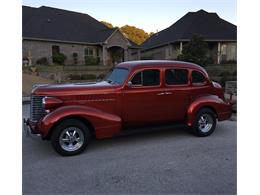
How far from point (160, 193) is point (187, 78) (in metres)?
3.65

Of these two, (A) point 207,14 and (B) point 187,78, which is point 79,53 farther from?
(B) point 187,78

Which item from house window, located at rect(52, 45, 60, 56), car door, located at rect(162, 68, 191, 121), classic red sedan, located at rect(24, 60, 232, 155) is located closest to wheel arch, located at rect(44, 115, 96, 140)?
classic red sedan, located at rect(24, 60, 232, 155)

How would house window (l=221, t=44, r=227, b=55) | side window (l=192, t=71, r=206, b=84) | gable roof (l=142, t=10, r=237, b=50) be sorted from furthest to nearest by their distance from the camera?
1. house window (l=221, t=44, r=227, b=55)
2. gable roof (l=142, t=10, r=237, b=50)
3. side window (l=192, t=71, r=206, b=84)

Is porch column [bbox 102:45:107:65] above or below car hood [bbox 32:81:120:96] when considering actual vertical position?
above

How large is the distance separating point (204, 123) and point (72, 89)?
3.40m

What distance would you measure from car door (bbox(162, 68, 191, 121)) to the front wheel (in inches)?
14.6

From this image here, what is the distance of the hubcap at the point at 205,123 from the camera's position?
22.6 feet

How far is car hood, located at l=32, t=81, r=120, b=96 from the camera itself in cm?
567

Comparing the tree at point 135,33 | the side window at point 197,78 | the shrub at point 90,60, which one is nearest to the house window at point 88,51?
the shrub at point 90,60

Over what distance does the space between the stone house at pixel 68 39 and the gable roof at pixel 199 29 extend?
444 centimetres

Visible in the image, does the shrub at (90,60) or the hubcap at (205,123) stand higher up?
the shrub at (90,60)

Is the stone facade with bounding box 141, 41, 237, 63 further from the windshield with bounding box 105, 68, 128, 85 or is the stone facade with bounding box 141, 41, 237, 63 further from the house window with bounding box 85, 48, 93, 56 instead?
the windshield with bounding box 105, 68, 128, 85

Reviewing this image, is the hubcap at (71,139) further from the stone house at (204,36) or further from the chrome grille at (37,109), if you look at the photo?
the stone house at (204,36)

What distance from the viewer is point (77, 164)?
5.08 metres
